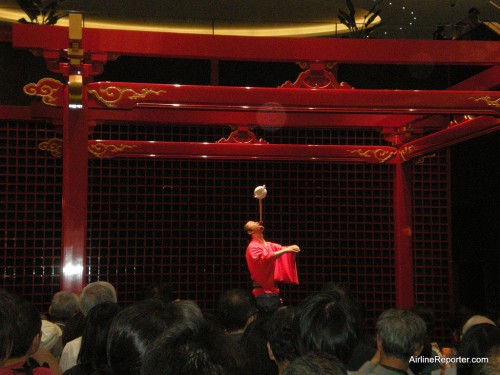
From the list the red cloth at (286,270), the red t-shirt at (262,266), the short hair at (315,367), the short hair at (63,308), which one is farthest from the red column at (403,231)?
the short hair at (315,367)

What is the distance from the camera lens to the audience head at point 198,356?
1.77 meters

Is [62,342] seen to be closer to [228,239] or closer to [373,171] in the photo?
[228,239]

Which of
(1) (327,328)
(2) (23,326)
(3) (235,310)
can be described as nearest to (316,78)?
(3) (235,310)

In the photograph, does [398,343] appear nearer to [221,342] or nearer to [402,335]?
[402,335]

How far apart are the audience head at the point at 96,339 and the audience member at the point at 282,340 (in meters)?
0.71

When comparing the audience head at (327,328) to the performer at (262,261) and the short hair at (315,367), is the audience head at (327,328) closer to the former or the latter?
the short hair at (315,367)

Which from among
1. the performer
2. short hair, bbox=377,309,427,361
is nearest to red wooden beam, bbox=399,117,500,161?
the performer

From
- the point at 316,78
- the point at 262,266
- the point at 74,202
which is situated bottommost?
the point at 262,266

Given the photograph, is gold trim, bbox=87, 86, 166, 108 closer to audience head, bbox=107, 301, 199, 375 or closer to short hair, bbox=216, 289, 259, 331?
short hair, bbox=216, 289, 259, 331

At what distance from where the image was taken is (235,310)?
458cm

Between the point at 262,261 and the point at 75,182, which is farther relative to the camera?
the point at 262,261

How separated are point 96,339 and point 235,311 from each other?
5.50ft

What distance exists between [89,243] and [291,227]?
319 centimetres

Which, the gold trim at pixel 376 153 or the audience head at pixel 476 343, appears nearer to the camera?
the audience head at pixel 476 343
